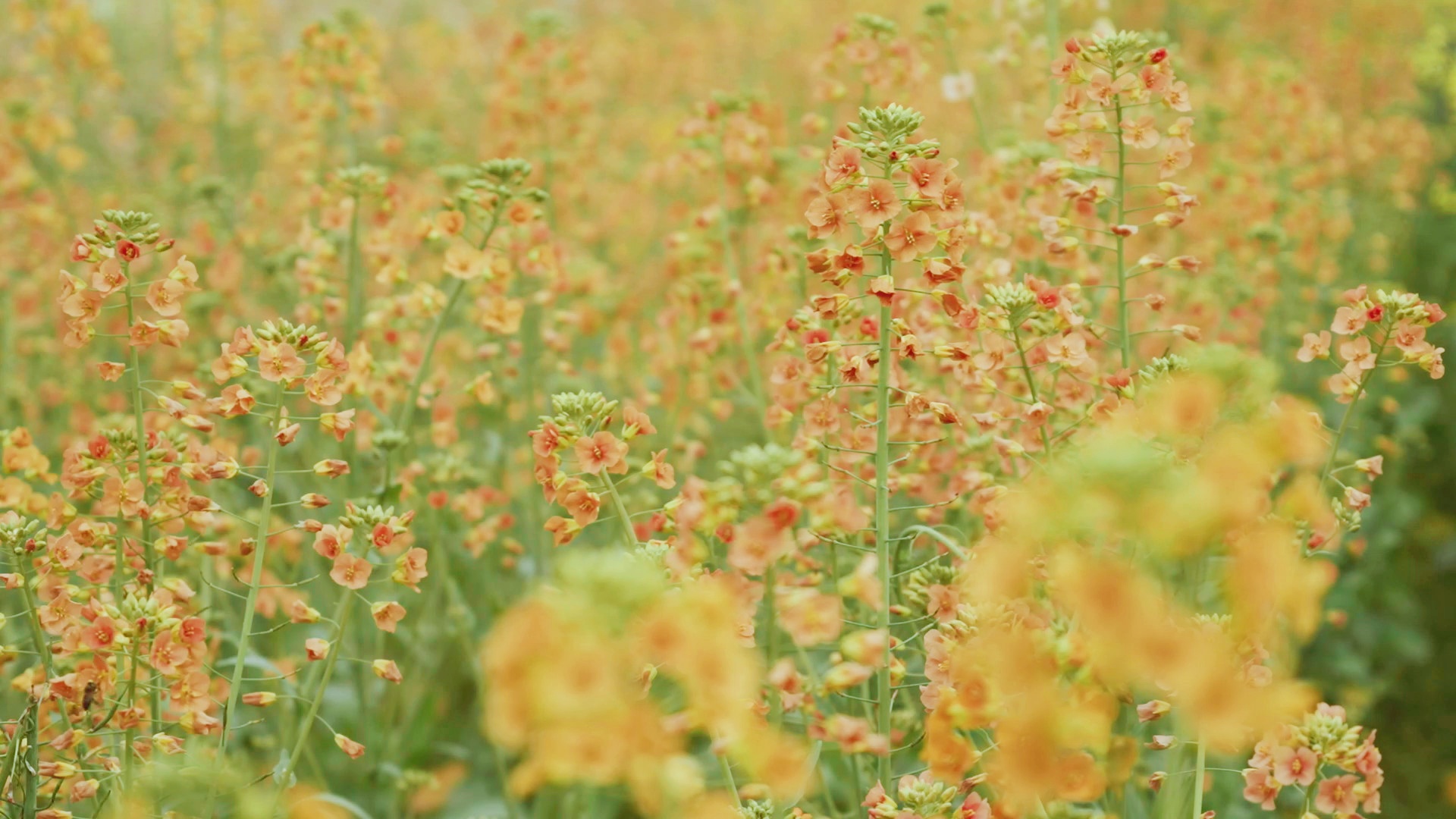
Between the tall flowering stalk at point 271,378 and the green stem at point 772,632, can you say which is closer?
the green stem at point 772,632

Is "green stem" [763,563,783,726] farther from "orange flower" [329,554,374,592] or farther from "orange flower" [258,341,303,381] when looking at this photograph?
"orange flower" [258,341,303,381]

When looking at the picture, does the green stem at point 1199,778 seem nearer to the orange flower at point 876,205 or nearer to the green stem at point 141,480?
the orange flower at point 876,205

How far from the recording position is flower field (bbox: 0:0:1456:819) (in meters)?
1.52

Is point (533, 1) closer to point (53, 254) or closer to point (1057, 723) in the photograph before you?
point (53, 254)

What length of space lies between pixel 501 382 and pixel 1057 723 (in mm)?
3667

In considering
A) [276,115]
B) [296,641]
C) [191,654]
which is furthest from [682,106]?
[191,654]

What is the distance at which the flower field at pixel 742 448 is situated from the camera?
1520 mm

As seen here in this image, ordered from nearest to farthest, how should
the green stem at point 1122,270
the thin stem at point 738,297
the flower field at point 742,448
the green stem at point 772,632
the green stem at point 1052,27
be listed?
the flower field at point 742,448, the green stem at point 772,632, the green stem at point 1122,270, the thin stem at point 738,297, the green stem at point 1052,27

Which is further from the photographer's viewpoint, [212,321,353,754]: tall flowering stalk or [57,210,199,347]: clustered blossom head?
[57,210,199,347]: clustered blossom head

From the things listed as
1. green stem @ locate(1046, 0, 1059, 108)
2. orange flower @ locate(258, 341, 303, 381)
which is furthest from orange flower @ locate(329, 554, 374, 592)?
green stem @ locate(1046, 0, 1059, 108)

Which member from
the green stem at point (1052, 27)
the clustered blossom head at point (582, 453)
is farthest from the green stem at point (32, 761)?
the green stem at point (1052, 27)

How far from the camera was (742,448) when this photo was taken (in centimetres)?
507

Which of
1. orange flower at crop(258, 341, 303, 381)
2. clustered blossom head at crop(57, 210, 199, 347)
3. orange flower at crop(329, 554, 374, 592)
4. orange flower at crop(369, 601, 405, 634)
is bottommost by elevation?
orange flower at crop(369, 601, 405, 634)

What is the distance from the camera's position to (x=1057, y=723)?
4.59 ft
